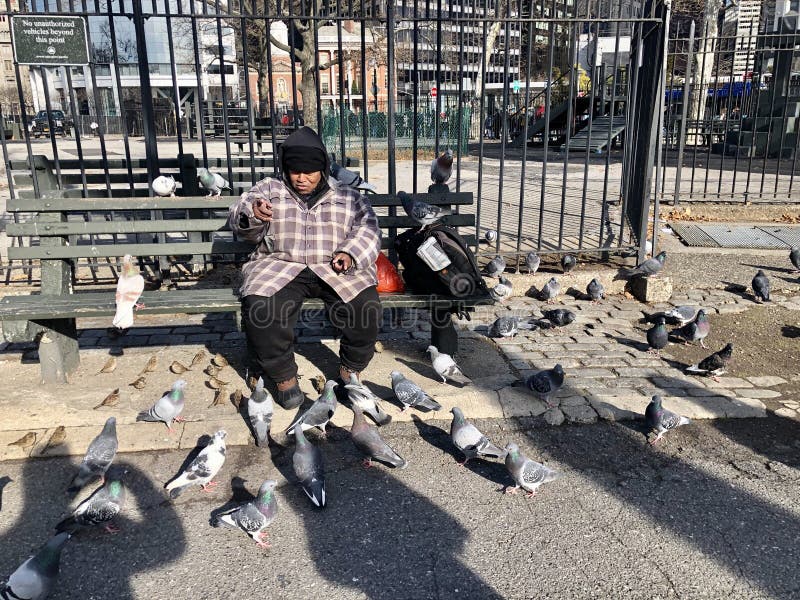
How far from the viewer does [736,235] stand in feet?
29.7

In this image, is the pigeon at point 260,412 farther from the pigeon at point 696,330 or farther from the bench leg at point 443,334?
the pigeon at point 696,330

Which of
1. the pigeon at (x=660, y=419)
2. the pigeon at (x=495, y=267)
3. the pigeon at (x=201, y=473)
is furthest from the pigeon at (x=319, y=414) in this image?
the pigeon at (x=495, y=267)

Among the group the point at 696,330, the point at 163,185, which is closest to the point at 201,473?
the point at 163,185

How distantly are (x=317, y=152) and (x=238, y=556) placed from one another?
7.96 ft

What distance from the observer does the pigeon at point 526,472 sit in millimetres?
3342

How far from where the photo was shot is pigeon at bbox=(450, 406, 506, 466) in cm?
359

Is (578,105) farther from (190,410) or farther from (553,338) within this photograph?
(190,410)

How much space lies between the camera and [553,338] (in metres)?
5.65

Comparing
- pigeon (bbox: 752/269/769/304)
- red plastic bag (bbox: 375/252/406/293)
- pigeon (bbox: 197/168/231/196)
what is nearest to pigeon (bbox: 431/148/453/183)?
red plastic bag (bbox: 375/252/406/293)

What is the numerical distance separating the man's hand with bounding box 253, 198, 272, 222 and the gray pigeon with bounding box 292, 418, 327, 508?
55.8 inches

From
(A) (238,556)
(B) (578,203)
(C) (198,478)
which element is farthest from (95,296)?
(B) (578,203)

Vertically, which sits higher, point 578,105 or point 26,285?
point 578,105

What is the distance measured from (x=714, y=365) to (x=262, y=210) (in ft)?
10.9

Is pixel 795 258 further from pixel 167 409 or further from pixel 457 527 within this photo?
pixel 167 409
